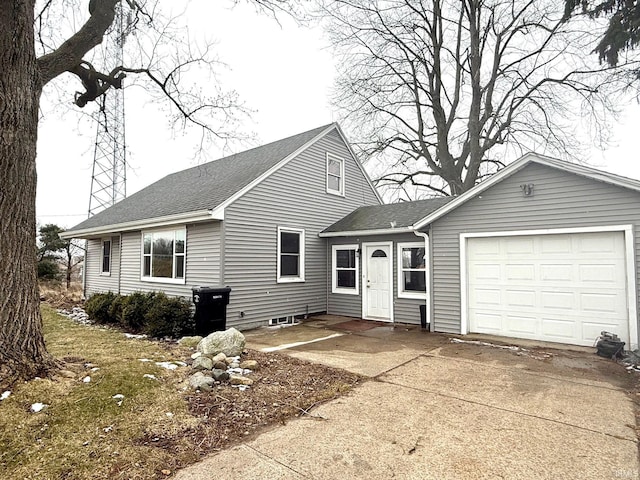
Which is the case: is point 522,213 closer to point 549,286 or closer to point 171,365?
point 549,286

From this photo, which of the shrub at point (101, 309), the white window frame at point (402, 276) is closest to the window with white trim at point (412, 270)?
the white window frame at point (402, 276)

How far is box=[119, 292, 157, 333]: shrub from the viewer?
8.84 metres

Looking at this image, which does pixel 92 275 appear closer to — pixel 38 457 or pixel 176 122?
pixel 176 122

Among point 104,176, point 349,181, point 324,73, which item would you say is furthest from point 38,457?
point 104,176

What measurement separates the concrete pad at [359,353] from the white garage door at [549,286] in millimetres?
2347

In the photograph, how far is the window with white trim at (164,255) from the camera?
998 centimetres

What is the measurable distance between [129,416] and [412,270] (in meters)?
7.58

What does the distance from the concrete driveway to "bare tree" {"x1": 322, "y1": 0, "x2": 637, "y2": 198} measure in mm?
13238

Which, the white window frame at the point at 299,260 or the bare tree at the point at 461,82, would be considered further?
the bare tree at the point at 461,82

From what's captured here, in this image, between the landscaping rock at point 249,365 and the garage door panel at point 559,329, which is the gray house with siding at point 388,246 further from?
the landscaping rock at point 249,365

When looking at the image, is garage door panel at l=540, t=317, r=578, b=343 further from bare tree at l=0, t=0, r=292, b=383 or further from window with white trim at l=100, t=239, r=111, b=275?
window with white trim at l=100, t=239, r=111, b=275

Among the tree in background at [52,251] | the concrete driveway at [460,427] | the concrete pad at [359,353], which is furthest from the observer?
the tree in background at [52,251]

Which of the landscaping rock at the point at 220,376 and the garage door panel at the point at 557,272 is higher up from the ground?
the garage door panel at the point at 557,272

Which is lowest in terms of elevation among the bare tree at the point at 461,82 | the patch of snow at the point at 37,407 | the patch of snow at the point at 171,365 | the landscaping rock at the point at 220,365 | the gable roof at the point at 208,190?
the patch of snow at the point at 171,365
